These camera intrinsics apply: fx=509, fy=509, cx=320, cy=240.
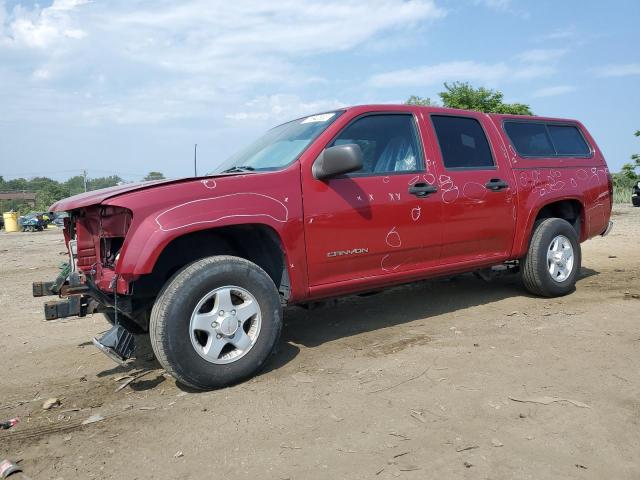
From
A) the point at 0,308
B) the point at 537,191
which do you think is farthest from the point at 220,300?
the point at 0,308

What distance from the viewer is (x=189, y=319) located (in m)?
3.09

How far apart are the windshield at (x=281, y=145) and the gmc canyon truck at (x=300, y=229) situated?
2 cm

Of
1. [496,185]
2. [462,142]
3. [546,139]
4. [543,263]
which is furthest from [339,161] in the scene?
[546,139]

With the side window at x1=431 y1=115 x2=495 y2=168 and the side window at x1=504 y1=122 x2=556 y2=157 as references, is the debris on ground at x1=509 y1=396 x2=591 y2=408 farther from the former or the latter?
the side window at x1=504 y1=122 x2=556 y2=157

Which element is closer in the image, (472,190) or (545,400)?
(545,400)

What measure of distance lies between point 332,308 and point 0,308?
3.94 metres

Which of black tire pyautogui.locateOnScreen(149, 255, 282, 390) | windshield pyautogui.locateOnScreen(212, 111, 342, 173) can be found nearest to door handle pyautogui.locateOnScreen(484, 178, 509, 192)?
windshield pyautogui.locateOnScreen(212, 111, 342, 173)

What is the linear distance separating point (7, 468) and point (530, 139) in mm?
5075

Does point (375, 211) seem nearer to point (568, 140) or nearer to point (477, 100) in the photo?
point (568, 140)

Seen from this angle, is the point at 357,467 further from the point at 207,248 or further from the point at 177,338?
the point at 207,248

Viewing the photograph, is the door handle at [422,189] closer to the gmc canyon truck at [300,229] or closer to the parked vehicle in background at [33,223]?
the gmc canyon truck at [300,229]

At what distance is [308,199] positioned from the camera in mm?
3588

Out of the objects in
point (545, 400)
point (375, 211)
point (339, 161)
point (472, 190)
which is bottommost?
point (545, 400)

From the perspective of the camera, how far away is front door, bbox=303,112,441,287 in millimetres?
3652
